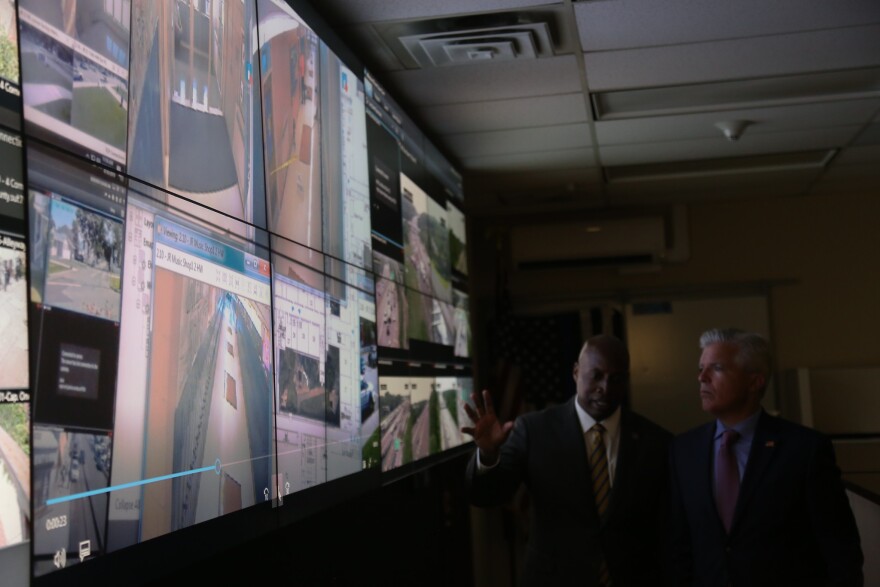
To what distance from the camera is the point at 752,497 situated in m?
2.61

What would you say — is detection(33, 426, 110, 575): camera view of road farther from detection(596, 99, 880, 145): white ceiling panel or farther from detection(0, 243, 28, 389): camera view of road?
detection(596, 99, 880, 145): white ceiling panel

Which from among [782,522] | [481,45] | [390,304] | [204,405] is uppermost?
[481,45]

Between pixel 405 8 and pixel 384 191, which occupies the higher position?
pixel 405 8

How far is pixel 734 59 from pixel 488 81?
1007 mm

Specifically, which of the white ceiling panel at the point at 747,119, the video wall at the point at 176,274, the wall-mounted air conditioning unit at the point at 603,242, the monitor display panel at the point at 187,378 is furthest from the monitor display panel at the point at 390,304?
the wall-mounted air conditioning unit at the point at 603,242

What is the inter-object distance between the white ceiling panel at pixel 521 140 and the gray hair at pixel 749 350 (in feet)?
6.86

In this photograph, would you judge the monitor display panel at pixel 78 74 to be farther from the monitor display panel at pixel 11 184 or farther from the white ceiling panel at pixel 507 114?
the white ceiling panel at pixel 507 114

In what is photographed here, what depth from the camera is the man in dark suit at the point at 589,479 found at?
9.15 ft

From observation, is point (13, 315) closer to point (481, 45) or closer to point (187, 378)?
point (187, 378)

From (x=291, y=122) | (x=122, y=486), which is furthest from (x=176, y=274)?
(x=291, y=122)

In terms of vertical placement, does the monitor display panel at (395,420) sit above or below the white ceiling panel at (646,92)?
below

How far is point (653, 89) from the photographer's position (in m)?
4.29

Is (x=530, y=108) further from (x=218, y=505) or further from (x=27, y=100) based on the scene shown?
(x=27, y=100)

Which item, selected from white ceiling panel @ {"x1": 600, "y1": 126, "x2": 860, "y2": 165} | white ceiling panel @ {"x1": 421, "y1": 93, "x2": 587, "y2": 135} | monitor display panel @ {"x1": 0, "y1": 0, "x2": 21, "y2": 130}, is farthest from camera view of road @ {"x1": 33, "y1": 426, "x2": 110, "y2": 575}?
white ceiling panel @ {"x1": 600, "y1": 126, "x2": 860, "y2": 165}
